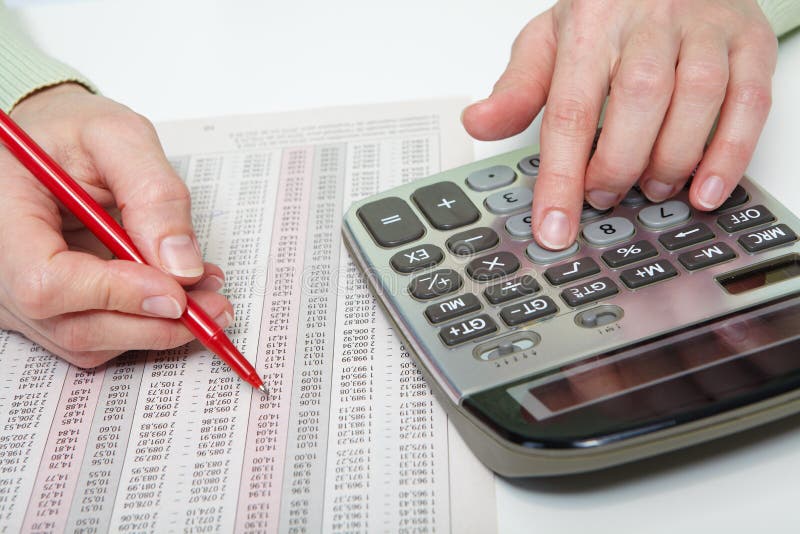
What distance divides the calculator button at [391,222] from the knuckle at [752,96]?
208 millimetres

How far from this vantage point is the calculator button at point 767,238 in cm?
44

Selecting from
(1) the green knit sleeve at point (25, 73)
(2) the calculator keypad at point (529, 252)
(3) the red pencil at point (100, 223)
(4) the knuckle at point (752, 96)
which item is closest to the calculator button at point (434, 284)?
(2) the calculator keypad at point (529, 252)

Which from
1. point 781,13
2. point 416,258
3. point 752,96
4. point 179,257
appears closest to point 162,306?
point 179,257

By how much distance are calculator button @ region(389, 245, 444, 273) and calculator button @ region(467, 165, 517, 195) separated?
0.07 m

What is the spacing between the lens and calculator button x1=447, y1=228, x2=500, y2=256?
47 centimetres

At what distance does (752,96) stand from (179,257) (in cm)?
35

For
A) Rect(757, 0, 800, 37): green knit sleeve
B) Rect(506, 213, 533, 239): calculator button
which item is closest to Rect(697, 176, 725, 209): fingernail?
Rect(506, 213, 533, 239): calculator button

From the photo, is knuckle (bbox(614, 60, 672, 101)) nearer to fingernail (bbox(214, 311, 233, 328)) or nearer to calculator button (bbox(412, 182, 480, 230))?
calculator button (bbox(412, 182, 480, 230))

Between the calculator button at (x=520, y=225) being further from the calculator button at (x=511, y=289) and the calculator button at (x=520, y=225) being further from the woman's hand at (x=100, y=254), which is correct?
the woman's hand at (x=100, y=254)

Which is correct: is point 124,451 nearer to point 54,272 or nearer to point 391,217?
point 54,272

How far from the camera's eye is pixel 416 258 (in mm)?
462

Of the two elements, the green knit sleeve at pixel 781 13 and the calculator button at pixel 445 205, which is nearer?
the calculator button at pixel 445 205

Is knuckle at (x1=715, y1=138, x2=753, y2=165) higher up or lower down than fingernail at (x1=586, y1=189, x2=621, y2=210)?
higher up

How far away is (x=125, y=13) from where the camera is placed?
0.82 m
